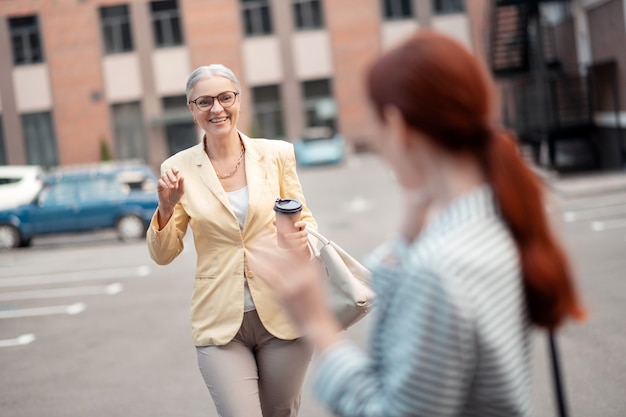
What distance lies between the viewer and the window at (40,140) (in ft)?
141

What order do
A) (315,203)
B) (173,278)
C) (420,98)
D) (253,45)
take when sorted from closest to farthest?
1. (420,98)
2. (173,278)
3. (315,203)
4. (253,45)

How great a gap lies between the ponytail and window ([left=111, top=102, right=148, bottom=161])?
139 feet

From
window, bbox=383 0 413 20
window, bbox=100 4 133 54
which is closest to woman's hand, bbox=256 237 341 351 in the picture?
window, bbox=383 0 413 20

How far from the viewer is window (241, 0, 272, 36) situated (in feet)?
140

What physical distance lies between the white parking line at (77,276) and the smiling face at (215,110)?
1114 cm

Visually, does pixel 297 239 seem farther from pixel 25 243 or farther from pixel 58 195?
pixel 25 243

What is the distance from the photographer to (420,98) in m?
1.77

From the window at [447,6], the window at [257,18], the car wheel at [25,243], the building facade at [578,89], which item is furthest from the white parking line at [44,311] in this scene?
the window at [447,6]

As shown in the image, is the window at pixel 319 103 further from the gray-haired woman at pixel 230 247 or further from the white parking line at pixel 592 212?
the gray-haired woman at pixel 230 247

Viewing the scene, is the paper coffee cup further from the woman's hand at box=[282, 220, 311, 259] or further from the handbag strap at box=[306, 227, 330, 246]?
the handbag strap at box=[306, 227, 330, 246]

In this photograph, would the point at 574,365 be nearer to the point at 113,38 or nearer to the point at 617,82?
the point at 617,82

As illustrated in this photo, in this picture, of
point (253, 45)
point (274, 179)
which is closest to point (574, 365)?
point (274, 179)

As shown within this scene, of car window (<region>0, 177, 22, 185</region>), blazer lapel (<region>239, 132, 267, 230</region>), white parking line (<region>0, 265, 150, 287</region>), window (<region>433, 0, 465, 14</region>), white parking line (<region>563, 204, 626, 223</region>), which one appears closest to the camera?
blazer lapel (<region>239, 132, 267, 230</region>)

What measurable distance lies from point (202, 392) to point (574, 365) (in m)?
2.99
